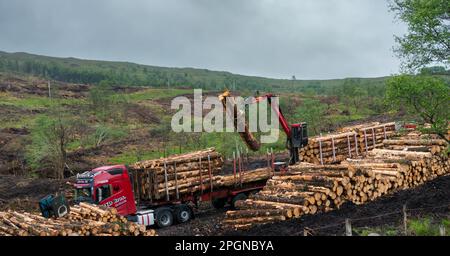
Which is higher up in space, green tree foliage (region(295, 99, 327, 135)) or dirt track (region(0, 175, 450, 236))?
green tree foliage (region(295, 99, 327, 135))

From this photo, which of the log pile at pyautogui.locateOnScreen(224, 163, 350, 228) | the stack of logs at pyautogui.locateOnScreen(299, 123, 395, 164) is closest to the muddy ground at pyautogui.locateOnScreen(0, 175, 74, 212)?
the log pile at pyautogui.locateOnScreen(224, 163, 350, 228)

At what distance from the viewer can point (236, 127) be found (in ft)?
60.8

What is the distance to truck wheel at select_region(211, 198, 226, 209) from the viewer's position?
21.8 meters

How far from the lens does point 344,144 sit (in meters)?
23.8

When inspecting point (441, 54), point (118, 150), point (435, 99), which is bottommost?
point (118, 150)

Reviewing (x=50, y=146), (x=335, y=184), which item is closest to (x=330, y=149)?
(x=335, y=184)

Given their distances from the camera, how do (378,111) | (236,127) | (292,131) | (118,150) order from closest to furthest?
(236,127) < (292,131) < (118,150) < (378,111)

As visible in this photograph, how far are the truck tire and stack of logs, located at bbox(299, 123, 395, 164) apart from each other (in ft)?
24.5

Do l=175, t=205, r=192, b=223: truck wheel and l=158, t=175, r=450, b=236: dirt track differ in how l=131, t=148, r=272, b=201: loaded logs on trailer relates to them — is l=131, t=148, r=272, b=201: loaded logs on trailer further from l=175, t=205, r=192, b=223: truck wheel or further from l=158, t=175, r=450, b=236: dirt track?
l=158, t=175, r=450, b=236: dirt track

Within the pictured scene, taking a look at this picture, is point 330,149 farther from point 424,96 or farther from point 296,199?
point 424,96
